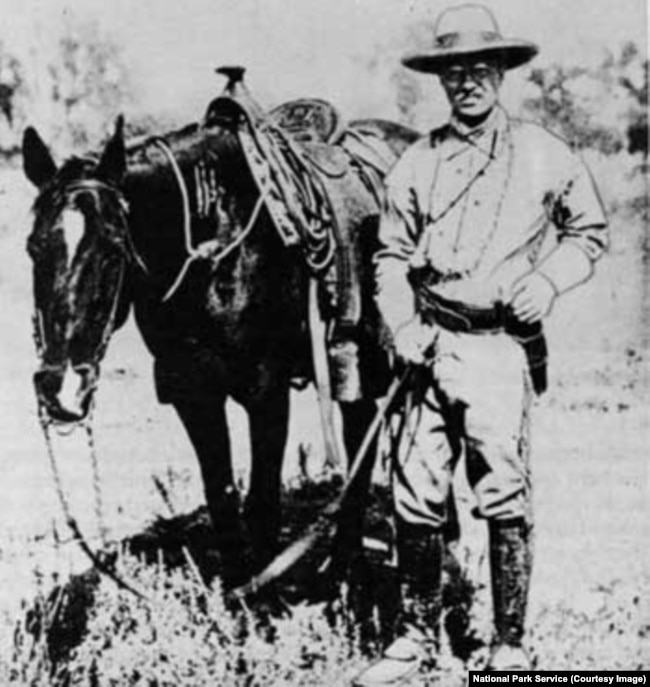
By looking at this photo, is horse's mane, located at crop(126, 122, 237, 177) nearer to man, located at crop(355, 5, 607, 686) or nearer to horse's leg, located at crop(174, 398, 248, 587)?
man, located at crop(355, 5, 607, 686)

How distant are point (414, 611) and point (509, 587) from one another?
36cm

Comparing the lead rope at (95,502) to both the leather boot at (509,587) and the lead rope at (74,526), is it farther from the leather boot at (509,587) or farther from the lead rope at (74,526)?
the leather boot at (509,587)

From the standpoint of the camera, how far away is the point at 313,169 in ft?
22.3

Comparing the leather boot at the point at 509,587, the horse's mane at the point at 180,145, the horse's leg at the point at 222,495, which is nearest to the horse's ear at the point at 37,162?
the horse's mane at the point at 180,145

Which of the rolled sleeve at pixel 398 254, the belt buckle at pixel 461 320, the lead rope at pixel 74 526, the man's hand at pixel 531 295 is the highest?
the rolled sleeve at pixel 398 254

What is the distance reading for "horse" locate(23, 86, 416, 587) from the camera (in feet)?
21.9

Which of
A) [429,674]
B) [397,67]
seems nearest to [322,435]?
[429,674]

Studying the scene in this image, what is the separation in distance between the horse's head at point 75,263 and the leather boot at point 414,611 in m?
1.32

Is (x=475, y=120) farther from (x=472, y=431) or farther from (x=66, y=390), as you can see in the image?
(x=66, y=390)

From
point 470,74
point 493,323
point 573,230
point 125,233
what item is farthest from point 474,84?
point 125,233

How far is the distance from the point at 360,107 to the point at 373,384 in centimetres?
104

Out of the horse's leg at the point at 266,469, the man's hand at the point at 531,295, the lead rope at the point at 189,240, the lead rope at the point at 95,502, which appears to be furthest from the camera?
the lead rope at the point at 95,502

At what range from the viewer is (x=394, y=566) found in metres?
6.77

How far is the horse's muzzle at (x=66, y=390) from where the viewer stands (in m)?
6.82
